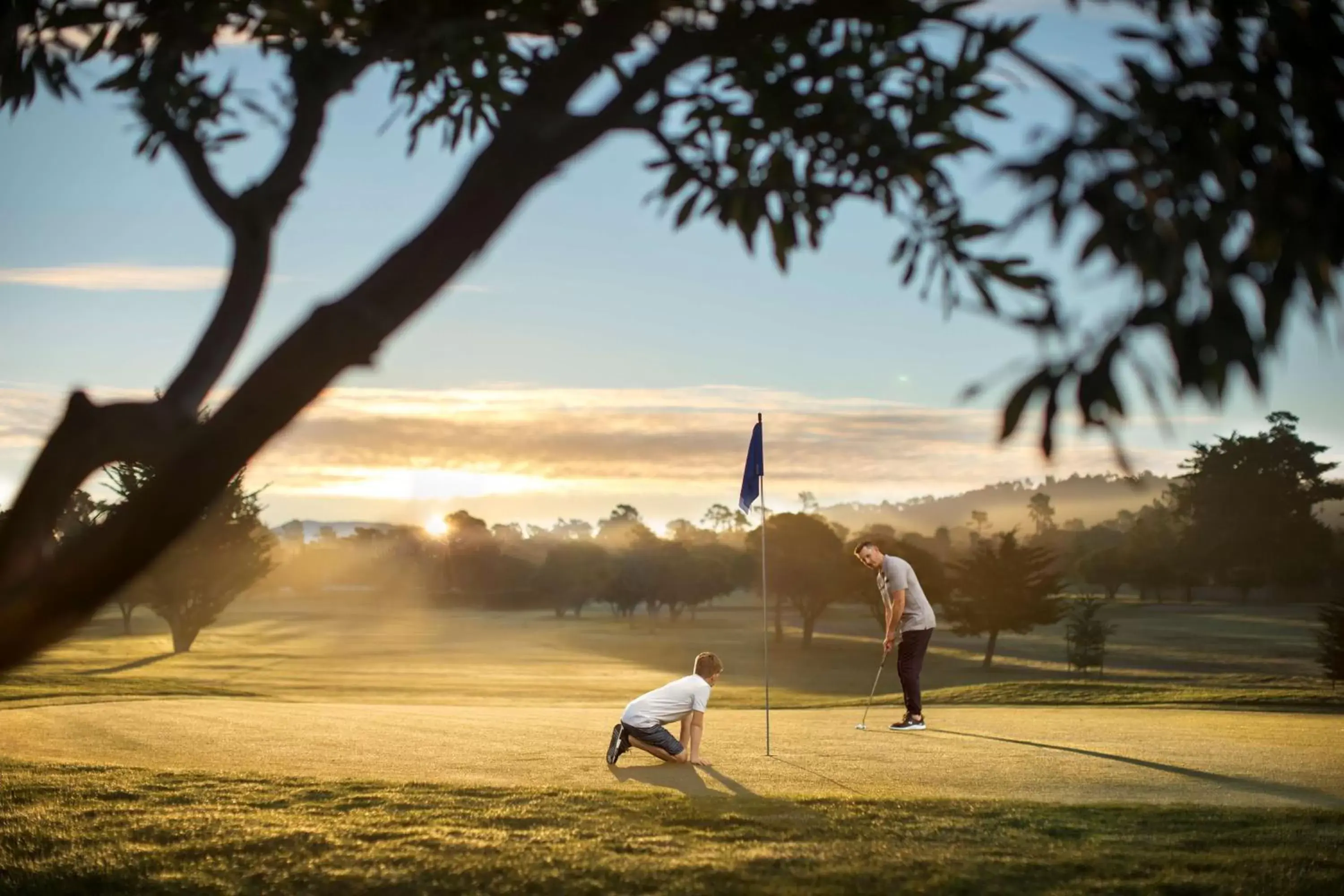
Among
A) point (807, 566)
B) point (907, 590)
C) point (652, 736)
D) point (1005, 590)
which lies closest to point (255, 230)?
point (652, 736)

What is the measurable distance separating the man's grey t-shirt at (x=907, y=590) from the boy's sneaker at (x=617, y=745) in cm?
414

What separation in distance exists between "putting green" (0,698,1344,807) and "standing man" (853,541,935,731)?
13.5 inches

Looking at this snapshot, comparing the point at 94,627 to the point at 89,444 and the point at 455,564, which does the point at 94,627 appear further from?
the point at 89,444

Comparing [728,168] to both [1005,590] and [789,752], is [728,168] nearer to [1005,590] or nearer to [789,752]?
[789,752]

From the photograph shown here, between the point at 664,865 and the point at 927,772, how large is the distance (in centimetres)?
417

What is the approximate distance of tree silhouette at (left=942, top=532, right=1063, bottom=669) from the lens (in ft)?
199

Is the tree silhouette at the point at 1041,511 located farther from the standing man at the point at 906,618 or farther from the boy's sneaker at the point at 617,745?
the boy's sneaker at the point at 617,745

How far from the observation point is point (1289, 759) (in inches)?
459

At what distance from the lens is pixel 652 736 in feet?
36.4

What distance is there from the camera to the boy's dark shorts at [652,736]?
1110 cm

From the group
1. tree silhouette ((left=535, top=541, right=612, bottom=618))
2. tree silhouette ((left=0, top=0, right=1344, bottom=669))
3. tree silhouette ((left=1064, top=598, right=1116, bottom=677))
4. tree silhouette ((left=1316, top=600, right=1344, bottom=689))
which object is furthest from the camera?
tree silhouette ((left=535, top=541, right=612, bottom=618))

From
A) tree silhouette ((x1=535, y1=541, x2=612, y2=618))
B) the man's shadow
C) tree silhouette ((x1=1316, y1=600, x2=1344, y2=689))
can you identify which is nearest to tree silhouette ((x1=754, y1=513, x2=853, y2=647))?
tree silhouette ((x1=535, y1=541, x2=612, y2=618))

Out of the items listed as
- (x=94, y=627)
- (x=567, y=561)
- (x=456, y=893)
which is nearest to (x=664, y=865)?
(x=456, y=893)

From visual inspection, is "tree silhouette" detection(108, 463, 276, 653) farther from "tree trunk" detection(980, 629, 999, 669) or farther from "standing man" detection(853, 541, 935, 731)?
"standing man" detection(853, 541, 935, 731)
